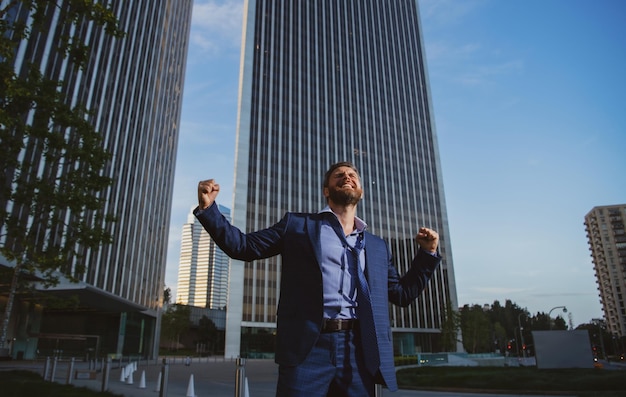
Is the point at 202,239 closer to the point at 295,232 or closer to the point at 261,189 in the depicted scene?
the point at 261,189

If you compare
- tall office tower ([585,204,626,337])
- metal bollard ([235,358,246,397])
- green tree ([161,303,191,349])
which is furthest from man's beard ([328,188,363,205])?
tall office tower ([585,204,626,337])

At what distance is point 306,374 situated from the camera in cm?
213

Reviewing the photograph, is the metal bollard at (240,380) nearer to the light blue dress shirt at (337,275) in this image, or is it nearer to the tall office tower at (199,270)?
the light blue dress shirt at (337,275)

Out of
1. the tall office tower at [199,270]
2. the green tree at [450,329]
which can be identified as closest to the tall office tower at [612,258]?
the green tree at [450,329]

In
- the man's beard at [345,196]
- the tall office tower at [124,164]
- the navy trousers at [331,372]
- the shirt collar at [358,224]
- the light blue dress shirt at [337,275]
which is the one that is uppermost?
the tall office tower at [124,164]

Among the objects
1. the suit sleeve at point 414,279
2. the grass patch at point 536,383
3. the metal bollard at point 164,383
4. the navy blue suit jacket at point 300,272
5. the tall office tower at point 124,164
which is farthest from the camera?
the tall office tower at point 124,164

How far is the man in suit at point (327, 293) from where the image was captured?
219cm

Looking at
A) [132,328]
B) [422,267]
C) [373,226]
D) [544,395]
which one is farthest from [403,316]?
[422,267]

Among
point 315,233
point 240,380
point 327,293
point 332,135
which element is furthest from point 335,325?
point 332,135

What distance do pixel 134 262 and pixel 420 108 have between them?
231 feet

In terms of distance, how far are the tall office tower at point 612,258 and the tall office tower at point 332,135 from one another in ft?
252

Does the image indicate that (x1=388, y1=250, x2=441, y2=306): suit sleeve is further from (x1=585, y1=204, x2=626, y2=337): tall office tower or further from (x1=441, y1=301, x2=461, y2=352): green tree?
(x1=585, y1=204, x2=626, y2=337): tall office tower

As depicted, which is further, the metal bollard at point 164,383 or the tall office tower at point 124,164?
the tall office tower at point 124,164

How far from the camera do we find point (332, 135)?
77.2 meters
